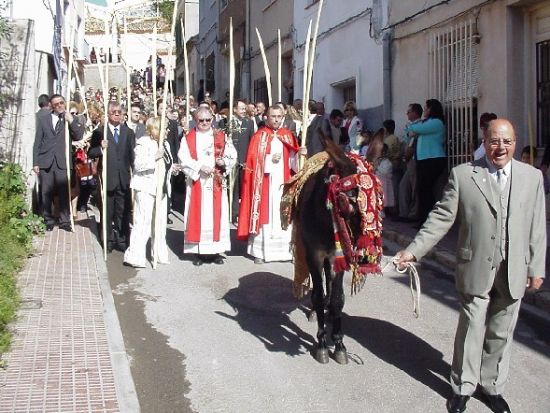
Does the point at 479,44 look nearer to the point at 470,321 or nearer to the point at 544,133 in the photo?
the point at 544,133

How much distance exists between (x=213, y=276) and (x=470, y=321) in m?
4.64

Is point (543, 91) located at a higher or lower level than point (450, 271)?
higher

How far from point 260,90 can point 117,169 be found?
13.8 m

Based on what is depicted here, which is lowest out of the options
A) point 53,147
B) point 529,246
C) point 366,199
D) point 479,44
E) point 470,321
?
point 470,321

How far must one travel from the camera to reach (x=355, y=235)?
5297 mm

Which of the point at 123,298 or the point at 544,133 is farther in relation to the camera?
the point at 544,133

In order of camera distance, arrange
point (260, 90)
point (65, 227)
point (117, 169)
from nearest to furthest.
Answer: point (117, 169) → point (65, 227) → point (260, 90)

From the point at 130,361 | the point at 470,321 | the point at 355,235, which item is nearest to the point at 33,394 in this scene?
the point at 130,361

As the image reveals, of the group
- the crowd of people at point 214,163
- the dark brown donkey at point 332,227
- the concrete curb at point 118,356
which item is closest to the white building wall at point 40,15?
the crowd of people at point 214,163

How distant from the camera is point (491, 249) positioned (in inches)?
193

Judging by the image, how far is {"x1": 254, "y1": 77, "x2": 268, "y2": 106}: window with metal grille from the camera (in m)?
23.2

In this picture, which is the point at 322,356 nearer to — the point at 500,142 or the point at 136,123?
the point at 500,142

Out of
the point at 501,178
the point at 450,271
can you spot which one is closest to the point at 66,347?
the point at 501,178

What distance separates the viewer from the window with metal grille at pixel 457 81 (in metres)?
11.9
